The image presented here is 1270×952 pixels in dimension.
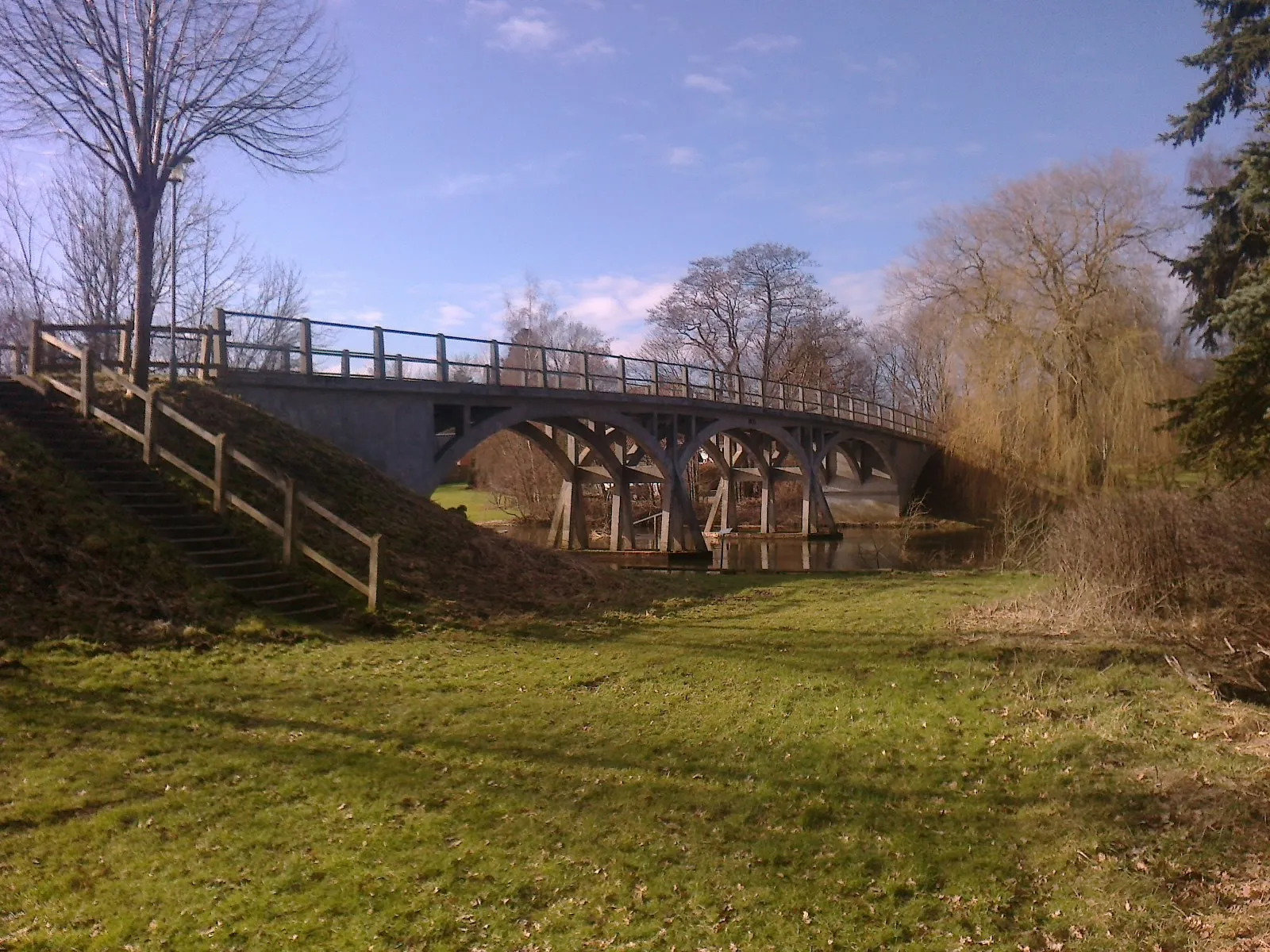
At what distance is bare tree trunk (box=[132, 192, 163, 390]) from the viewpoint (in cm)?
1562

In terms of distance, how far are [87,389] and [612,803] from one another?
37.7 feet

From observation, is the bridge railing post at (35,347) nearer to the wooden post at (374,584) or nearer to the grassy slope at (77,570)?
the grassy slope at (77,570)

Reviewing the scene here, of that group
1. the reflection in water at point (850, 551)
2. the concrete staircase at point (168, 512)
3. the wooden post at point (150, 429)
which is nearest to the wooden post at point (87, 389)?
the concrete staircase at point (168, 512)

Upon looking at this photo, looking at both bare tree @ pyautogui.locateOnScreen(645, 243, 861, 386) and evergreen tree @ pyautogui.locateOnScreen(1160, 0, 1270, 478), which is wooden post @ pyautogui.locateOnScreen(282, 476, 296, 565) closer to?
evergreen tree @ pyautogui.locateOnScreen(1160, 0, 1270, 478)

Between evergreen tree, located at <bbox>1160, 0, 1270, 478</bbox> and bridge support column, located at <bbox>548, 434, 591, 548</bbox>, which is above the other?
evergreen tree, located at <bbox>1160, 0, 1270, 478</bbox>

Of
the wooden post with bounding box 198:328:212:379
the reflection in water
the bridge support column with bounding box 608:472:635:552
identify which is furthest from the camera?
the bridge support column with bounding box 608:472:635:552

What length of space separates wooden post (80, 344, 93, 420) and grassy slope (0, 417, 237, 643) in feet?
5.55

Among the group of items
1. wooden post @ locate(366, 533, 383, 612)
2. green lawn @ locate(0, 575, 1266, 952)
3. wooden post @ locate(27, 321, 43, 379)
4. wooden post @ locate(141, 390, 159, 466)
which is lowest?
green lawn @ locate(0, 575, 1266, 952)

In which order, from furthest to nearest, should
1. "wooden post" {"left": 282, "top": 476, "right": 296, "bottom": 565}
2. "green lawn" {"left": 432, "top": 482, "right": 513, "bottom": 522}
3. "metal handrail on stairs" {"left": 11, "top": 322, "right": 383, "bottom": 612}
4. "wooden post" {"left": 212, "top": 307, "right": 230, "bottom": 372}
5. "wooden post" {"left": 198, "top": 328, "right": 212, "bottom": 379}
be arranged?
"green lawn" {"left": 432, "top": 482, "right": 513, "bottom": 522} → "wooden post" {"left": 198, "top": 328, "right": 212, "bottom": 379} → "wooden post" {"left": 212, "top": 307, "right": 230, "bottom": 372} → "wooden post" {"left": 282, "top": 476, "right": 296, "bottom": 565} → "metal handrail on stairs" {"left": 11, "top": 322, "right": 383, "bottom": 612}

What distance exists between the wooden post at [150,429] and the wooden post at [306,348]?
16.6ft

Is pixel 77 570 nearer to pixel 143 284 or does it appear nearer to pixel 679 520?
pixel 143 284

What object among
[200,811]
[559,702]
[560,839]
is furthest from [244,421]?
[560,839]

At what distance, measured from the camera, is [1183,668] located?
29.9ft

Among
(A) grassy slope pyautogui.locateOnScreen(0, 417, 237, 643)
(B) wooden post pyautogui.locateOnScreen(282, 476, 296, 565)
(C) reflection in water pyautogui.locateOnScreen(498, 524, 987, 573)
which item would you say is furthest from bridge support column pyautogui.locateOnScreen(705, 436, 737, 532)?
(A) grassy slope pyautogui.locateOnScreen(0, 417, 237, 643)
